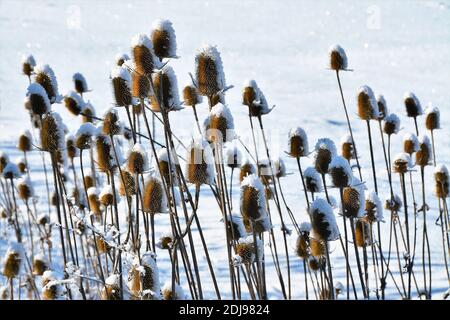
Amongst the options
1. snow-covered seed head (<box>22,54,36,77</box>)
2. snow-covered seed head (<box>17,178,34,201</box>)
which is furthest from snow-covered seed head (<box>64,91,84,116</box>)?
snow-covered seed head (<box>17,178,34,201</box>)

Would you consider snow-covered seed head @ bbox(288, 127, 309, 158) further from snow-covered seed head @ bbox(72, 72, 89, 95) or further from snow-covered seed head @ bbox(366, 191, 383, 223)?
snow-covered seed head @ bbox(72, 72, 89, 95)

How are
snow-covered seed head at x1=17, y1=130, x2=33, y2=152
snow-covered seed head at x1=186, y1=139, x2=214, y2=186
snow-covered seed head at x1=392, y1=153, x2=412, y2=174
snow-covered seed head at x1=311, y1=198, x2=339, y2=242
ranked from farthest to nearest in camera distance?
snow-covered seed head at x1=17, y1=130, x2=33, y2=152, snow-covered seed head at x1=392, y1=153, x2=412, y2=174, snow-covered seed head at x1=311, y1=198, x2=339, y2=242, snow-covered seed head at x1=186, y1=139, x2=214, y2=186

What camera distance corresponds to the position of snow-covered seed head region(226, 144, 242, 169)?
1957 millimetres

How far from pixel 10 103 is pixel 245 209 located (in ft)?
24.0

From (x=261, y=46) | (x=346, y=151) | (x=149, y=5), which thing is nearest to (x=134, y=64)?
(x=346, y=151)

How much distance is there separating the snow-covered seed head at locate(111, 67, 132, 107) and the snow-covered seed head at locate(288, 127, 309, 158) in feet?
1.73

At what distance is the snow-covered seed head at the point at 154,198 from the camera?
4.66 feet

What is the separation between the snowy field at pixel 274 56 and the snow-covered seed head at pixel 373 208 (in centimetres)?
191

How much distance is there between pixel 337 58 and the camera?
2.18 metres

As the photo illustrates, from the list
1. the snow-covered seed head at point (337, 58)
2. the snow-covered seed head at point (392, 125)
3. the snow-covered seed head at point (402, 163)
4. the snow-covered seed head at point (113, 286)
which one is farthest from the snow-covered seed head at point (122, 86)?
the snow-covered seed head at point (392, 125)

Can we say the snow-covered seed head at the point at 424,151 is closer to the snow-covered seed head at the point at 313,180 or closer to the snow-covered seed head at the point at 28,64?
the snow-covered seed head at the point at 313,180

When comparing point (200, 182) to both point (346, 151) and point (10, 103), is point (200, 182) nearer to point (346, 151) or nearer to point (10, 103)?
point (346, 151)

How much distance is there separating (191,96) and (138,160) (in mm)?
426

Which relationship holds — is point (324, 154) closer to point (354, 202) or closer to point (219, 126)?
point (354, 202)
